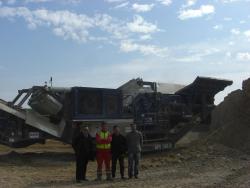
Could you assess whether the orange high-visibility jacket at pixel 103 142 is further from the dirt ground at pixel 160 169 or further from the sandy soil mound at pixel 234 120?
the sandy soil mound at pixel 234 120

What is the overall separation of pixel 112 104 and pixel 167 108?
3.23 meters

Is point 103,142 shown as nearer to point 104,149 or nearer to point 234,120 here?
point 104,149

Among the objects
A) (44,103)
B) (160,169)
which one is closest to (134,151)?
(160,169)

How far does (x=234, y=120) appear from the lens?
26562 mm

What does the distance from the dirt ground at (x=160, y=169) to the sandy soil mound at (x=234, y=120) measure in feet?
3.14

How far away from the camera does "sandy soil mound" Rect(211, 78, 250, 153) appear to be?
978 inches

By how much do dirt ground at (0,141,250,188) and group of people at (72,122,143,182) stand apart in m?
0.37

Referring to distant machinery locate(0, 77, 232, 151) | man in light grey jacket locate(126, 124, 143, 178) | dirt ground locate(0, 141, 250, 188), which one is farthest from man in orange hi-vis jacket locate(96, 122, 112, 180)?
distant machinery locate(0, 77, 232, 151)

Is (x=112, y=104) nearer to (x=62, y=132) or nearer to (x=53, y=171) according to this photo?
(x=62, y=132)

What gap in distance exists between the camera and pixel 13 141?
2066cm

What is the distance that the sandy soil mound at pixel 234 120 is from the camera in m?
24.8

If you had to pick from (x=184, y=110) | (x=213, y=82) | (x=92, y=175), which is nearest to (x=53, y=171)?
(x=92, y=175)

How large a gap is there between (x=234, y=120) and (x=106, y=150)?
37.6 feet

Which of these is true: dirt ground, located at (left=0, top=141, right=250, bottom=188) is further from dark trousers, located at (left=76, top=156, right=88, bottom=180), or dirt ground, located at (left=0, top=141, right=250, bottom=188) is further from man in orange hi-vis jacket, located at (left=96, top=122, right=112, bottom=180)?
man in orange hi-vis jacket, located at (left=96, top=122, right=112, bottom=180)
